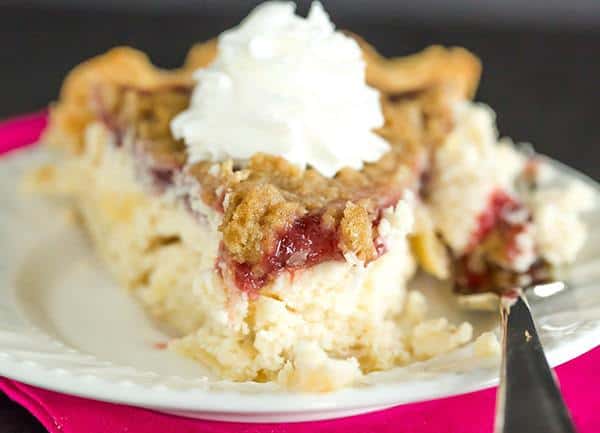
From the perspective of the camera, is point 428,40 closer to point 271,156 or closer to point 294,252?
point 271,156

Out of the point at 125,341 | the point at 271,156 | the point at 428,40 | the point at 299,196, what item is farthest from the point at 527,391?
the point at 428,40

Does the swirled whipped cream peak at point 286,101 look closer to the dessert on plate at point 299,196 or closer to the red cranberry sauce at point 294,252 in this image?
the dessert on plate at point 299,196

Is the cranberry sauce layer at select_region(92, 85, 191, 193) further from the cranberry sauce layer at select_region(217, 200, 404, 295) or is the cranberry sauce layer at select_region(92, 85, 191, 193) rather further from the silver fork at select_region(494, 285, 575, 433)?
the silver fork at select_region(494, 285, 575, 433)

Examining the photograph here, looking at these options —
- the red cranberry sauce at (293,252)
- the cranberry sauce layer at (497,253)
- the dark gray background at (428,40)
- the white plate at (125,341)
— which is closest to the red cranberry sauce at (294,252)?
the red cranberry sauce at (293,252)

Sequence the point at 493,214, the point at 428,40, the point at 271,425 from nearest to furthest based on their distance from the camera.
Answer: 1. the point at 271,425
2. the point at 493,214
3. the point at 428,40

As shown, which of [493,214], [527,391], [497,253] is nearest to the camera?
[527,391]

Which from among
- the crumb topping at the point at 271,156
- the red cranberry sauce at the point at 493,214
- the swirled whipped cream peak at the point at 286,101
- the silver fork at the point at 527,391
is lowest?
the red cranberry sauce at the point at 493,214
